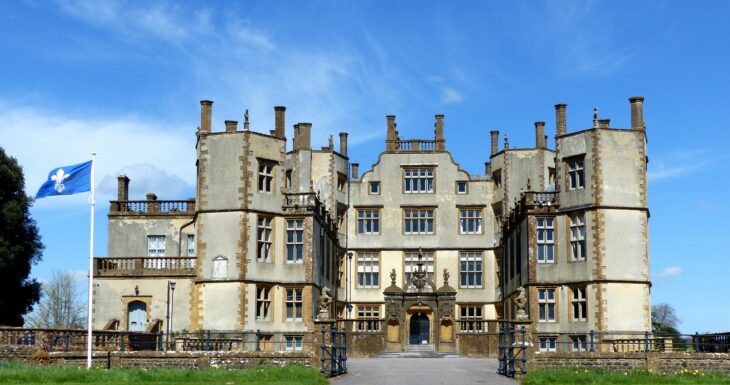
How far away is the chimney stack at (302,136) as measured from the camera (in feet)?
175

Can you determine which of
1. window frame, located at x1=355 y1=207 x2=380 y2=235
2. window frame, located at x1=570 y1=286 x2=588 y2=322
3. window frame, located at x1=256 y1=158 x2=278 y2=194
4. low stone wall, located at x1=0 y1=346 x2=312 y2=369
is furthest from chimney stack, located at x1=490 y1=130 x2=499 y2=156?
low stone wall, located at x1=0 y1=346 x2=312 y2=369

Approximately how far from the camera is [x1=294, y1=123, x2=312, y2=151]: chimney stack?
53406 millimetres

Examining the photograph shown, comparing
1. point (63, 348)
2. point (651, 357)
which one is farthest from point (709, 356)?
point (63, 348)

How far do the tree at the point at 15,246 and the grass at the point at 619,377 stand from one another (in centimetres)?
3222

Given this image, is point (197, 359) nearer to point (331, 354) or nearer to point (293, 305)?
point (331, 354)

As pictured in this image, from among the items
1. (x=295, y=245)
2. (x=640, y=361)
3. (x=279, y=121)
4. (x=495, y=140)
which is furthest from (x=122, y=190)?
(x=640, y=361)

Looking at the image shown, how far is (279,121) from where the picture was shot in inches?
1871

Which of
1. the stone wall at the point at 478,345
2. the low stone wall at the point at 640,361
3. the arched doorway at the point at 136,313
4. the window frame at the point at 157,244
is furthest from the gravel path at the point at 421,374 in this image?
the window frame at the point at 157,244

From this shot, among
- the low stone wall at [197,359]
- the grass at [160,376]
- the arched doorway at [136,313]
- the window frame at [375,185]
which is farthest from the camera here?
the window frame at [375,185]

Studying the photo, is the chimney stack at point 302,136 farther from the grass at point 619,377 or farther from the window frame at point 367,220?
the grass at point 619,377

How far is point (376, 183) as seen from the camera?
57.7m

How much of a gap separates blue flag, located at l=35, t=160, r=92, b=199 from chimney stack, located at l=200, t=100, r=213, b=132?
43.3 ft

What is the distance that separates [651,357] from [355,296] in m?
28.4

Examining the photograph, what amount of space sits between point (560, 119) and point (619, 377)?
877 inches
